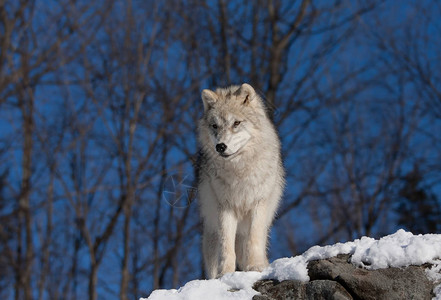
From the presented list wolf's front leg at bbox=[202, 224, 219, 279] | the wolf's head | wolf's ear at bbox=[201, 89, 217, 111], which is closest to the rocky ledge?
wolf's front leg at bbox=[202, 224, 219, 279]

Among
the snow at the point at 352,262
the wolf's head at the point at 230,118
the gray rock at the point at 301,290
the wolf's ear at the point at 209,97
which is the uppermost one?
the wolf's ear at the point at 209,97

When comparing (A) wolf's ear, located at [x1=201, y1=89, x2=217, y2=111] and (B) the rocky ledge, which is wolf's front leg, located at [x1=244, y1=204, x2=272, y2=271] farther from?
(A) wolf's ear, located at [x1=201, y1=89, x2=217, y2=111]

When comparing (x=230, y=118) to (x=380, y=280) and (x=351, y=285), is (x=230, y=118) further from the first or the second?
(x=380, y=280)

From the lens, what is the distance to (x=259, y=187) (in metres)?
7.91

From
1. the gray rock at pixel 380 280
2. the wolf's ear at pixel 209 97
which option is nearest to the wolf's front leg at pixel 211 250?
the wolf's ear at pixel 209 97

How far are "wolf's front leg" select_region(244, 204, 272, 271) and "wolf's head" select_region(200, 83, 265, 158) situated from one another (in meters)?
0.79

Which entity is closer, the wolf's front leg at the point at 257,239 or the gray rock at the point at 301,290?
the gray rock at the point at 301,290

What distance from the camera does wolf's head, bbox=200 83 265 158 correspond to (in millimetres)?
7660

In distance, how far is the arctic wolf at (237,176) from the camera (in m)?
7.75

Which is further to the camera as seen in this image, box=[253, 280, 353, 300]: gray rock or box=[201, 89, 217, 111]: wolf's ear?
box=[201, 89, 217, 111]: wolf's ear

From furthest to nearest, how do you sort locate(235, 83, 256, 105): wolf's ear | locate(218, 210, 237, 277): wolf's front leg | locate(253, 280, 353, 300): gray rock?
locate(235, 83, 256, 105): wolf's ear → locate(218, 210, 237, 277): wolf's front leg → locate(253, 280, 353, 300): gray rock

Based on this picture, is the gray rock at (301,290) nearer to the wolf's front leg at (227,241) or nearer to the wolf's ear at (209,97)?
the wolf's front leg at (227,241)

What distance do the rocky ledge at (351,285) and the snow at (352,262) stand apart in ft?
0.26

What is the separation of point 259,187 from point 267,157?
426 mm
